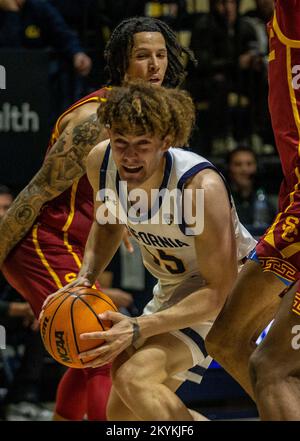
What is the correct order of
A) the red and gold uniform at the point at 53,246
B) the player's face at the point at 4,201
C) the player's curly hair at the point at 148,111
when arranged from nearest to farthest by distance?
the player's curly hair at the point at 148,111, the red and gold uniform at the point at 53,246, the player's face at the point at 4,201

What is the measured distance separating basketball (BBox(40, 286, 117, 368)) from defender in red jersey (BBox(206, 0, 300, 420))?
1.49ft

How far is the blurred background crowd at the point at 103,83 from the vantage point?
6.30 metres

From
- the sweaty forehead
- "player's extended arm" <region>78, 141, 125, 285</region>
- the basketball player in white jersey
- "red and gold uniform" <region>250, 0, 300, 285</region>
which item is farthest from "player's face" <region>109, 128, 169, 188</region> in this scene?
the sweaty forehead

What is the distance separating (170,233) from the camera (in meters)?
3.95

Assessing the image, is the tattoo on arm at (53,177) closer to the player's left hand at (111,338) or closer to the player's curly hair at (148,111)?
the player's curly hair at (148,111)

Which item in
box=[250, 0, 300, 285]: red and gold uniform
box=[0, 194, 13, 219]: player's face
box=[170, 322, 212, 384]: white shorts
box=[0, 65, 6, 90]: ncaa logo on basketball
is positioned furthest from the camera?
box=[0, 65, 6, 90]: ncaa logo on basketball

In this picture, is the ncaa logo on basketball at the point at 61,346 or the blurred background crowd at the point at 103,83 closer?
the ncaa logo on basketball at the point at 61,346

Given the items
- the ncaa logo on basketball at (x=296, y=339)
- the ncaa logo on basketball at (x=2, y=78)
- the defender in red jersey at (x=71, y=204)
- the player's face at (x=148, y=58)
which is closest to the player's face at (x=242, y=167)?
the ncaa logo on basketball at (x=2, y=78)

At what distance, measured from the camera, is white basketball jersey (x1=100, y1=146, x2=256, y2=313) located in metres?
3.91

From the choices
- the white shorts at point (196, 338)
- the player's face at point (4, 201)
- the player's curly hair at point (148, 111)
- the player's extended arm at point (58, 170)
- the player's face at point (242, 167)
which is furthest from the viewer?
the player's face at point (242, 167)

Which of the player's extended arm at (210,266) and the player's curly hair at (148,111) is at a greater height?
the player's curly hair at (148,111)

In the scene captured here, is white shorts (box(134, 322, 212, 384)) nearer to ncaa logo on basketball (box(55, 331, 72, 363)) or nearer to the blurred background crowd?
ncaa logo on basketball (box(55, 331, 72, 363))
